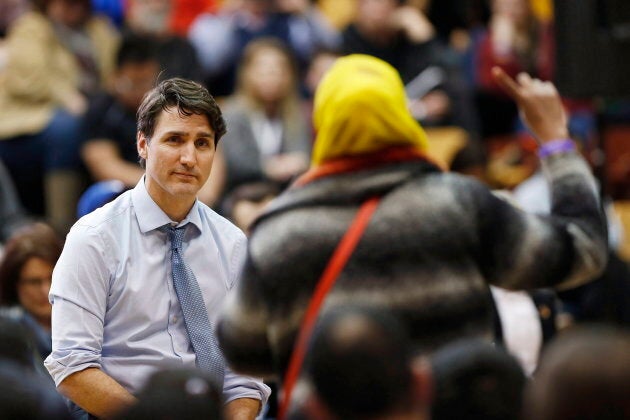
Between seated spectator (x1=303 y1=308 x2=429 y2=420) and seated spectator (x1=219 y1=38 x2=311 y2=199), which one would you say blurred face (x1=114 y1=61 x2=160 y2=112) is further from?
seated spectator (x1=303 y1=308 x2=429 y2=420)

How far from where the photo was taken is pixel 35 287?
546 cm

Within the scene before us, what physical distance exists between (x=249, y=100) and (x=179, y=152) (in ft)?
15.2

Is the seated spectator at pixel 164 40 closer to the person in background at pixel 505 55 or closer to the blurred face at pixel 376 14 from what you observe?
the blurred face at pixel 376 14

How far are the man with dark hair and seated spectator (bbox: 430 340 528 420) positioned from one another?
0.99 metres

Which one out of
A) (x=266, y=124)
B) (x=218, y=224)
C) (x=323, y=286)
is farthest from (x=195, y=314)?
(x=266, y=124)

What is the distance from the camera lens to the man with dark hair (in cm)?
373

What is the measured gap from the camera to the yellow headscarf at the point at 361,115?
3.46m

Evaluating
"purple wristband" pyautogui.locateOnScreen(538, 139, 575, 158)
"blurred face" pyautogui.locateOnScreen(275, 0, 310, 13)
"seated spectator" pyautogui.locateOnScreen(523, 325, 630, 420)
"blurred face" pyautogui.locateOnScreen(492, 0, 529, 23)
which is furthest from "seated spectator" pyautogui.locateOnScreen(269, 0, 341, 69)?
"seated spectator" pyautogui.locateOnScreen(523, 325, 630, 420)

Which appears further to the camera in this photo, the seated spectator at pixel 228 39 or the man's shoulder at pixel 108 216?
the seated spectator at pixel 228 39

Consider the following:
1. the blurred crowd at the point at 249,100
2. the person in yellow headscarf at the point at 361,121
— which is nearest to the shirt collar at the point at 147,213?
the person in yellow headscarf at the point at 361,121

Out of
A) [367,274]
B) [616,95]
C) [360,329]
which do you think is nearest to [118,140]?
[616,95]

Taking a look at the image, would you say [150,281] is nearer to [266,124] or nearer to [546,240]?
[546,240]

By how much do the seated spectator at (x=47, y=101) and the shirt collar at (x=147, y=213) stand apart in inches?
165

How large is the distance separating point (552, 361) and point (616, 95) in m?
4.17
